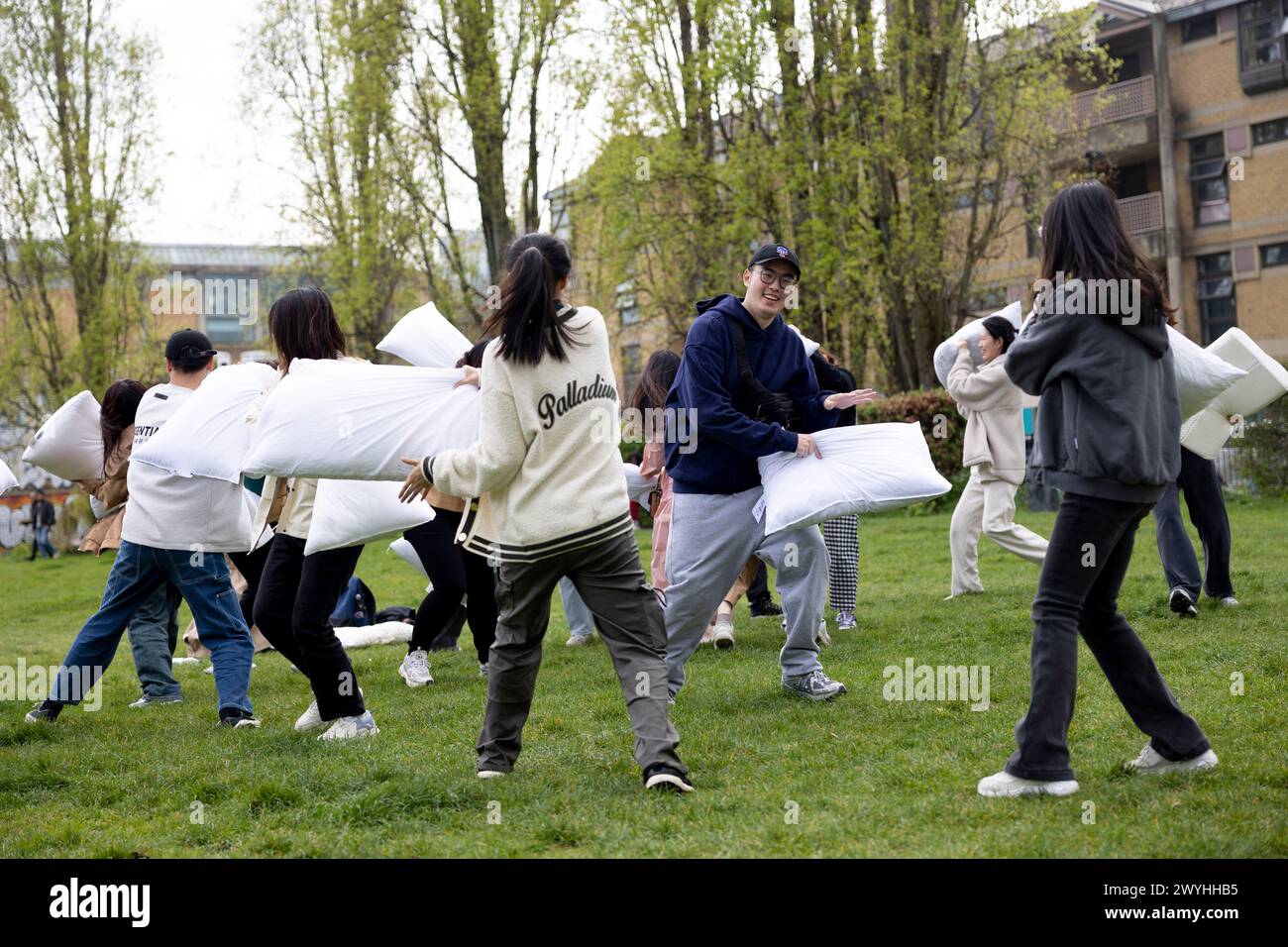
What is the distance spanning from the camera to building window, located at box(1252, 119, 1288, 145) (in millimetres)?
30197

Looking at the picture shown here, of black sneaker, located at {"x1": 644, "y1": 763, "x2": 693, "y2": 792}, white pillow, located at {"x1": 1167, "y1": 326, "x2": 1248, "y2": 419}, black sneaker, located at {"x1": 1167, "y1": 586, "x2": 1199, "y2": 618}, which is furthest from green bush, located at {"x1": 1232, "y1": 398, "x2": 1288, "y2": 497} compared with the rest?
black sneaker, located at {"x1": 644, "y1": 763, "x2": 693, "y2": 792}

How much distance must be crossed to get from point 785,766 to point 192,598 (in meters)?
3.18

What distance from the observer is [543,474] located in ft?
15.1

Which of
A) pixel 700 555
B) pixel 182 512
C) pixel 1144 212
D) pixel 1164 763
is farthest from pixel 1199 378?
pixel 1144 212

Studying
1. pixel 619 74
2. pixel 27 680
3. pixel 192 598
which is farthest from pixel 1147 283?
pixel 619 74

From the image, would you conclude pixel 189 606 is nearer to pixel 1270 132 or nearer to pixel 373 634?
pixel 373 634

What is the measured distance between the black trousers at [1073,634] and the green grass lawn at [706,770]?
16 centimetres

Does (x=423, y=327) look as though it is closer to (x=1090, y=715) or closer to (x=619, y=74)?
(x=1090, y=715)

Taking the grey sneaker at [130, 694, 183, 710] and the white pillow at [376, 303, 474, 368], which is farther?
the grey sneaker at [130, 694, 183, 710]

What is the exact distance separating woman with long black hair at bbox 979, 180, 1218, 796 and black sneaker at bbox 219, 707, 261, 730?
367 centimetres

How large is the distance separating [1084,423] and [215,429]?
399 cm

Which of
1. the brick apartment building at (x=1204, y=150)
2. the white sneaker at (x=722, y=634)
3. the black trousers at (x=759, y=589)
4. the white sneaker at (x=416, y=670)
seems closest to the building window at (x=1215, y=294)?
the brick apartment building at (x=1204, y=150)

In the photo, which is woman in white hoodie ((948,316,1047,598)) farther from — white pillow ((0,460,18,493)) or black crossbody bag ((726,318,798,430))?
white pillow ((0,460,18,493))

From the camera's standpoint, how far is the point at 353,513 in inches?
222
